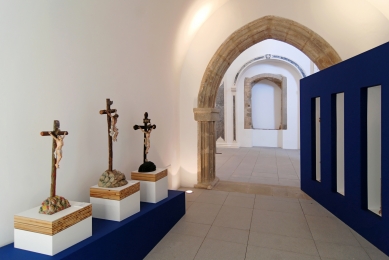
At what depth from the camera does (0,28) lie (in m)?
1.52

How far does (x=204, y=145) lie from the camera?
13.6ft

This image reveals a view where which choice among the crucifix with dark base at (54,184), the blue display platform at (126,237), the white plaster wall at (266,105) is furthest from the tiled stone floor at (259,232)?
the white plaster wall at (266,105)

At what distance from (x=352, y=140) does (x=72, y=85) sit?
2.59 m

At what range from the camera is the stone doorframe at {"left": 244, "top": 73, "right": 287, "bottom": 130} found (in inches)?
352

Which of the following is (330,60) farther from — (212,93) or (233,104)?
(233,104)

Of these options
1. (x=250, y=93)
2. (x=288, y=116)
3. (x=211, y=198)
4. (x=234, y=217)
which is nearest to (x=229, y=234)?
(x=234, y=217)

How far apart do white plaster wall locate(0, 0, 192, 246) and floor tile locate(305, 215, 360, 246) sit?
6.33 ft

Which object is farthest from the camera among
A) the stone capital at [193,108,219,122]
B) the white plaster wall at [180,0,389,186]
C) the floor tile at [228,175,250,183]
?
the floor tile at [228,175,250,183]

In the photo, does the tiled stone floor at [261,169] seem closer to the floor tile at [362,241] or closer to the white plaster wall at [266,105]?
the floor tile at [362,241]

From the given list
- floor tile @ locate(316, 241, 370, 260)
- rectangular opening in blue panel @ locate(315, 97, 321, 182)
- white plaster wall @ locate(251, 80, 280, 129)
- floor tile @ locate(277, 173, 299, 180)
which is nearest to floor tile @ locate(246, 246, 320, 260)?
floor tile @ locate(316, 241, 370, 260)

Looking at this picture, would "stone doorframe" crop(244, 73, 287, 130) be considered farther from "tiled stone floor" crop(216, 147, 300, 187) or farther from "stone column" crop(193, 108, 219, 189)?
"stone column" crop(193, 108, 219, 189)

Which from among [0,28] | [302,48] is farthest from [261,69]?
[0,28]

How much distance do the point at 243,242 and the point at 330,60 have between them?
8.87ft

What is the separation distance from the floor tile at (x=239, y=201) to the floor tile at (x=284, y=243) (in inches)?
32.1
